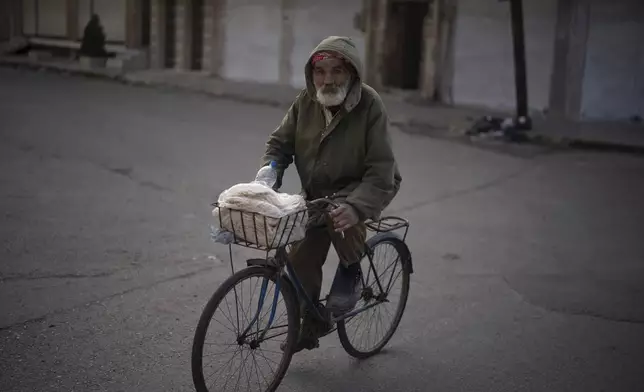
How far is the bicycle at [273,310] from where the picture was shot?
3402 mm

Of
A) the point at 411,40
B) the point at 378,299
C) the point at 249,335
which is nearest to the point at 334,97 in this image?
the point at 249,335

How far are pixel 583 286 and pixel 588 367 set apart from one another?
155 cm

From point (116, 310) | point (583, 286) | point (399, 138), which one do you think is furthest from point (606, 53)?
point (116, 310)

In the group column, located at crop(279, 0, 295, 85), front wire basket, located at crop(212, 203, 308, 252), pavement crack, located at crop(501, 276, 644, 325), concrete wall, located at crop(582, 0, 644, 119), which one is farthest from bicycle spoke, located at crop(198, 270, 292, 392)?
column, located at crop(279, 0, 295, 85)

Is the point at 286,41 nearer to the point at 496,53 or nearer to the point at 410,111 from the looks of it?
the point at 410,111

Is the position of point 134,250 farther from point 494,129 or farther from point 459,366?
point 494,129

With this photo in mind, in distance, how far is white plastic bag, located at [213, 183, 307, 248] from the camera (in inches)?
127

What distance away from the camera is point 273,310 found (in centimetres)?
374

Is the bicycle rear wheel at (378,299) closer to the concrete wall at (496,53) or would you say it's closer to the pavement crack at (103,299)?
the pavement crack at (103,299)

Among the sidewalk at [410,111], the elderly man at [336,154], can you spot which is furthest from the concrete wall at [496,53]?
the elderly man at [336,154]

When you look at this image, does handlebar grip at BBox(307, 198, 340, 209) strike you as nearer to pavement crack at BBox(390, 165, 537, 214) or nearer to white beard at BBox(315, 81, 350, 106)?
white beard at BBox(315, 81, 350, 106)

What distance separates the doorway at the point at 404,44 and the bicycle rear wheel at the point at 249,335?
54.4 feet

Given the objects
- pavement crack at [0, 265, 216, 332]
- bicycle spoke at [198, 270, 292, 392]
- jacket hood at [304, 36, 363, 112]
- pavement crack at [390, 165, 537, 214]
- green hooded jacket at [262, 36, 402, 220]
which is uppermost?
jacket hood at [304, 36, 363, 112]

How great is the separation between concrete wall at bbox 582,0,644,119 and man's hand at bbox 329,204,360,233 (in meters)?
14.1
